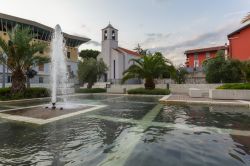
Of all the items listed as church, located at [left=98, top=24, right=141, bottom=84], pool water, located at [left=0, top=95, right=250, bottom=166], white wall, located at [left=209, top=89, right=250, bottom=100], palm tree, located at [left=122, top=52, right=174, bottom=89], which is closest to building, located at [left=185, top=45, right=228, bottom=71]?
church, located at [left=98, top=24, right=141, bottom=84]

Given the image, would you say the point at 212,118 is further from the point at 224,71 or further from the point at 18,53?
the point at 224,71

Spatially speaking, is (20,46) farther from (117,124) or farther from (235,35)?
(235,35)

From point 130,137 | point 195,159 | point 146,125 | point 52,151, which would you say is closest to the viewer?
point 195,159

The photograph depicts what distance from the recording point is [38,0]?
561 inches

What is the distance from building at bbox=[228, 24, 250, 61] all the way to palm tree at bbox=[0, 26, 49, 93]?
101ft

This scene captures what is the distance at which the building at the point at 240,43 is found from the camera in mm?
30469

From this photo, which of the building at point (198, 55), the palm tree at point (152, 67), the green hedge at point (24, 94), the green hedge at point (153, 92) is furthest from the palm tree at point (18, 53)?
the building at point (198, 55)

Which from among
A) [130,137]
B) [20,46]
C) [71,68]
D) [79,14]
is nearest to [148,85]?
[79,14]

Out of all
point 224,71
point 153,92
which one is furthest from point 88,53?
point 224,71

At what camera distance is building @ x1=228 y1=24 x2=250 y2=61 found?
3047 centimetres

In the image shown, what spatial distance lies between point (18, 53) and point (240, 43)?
3392 cm

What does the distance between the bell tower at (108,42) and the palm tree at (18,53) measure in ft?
72.3

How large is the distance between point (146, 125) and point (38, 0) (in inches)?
514

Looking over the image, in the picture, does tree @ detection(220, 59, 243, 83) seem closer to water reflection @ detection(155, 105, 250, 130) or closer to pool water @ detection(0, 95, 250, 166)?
water reflection @ detection(155, 105, 250, 130)
